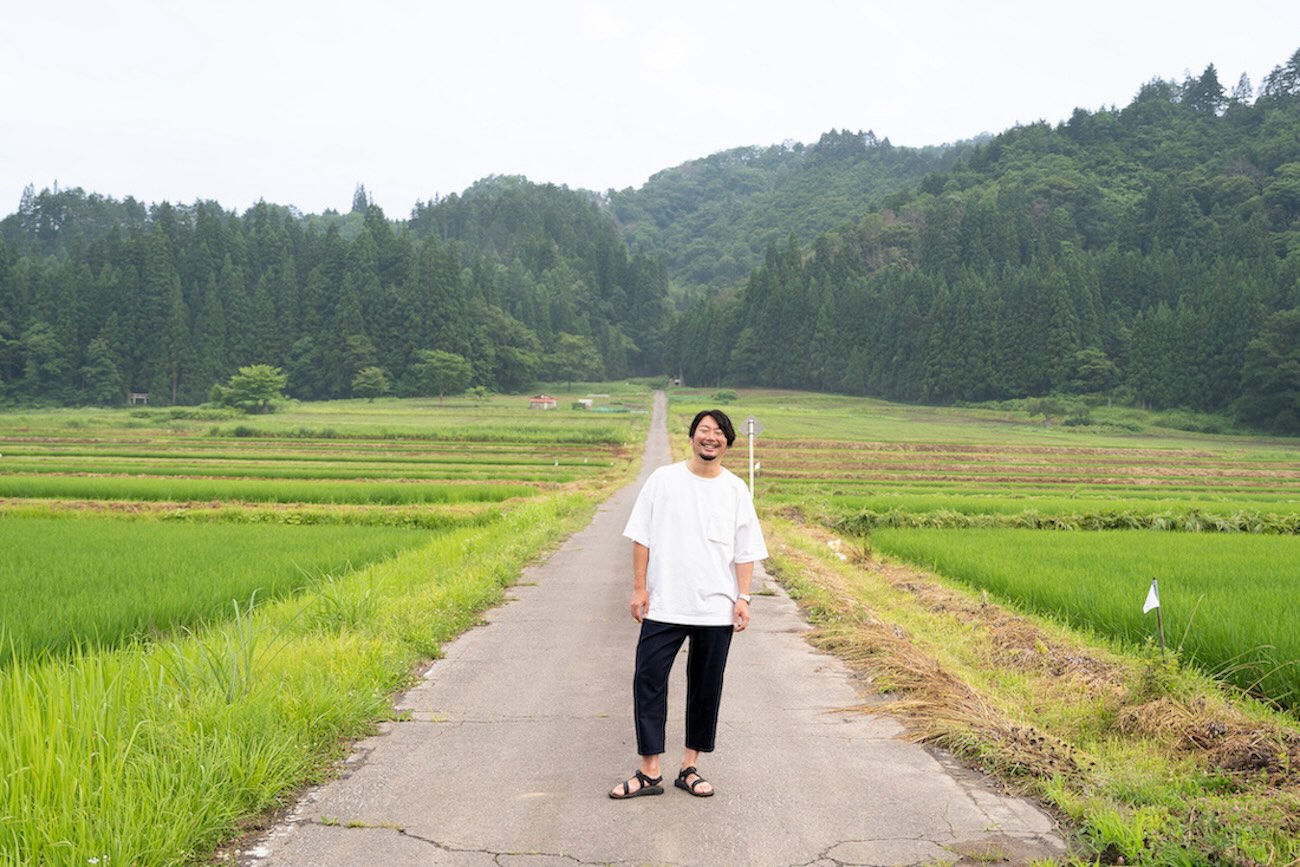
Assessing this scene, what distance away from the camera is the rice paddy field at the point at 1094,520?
30.0 ft

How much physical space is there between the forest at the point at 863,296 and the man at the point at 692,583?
73.3 m

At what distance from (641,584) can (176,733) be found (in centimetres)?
236

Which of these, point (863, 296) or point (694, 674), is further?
point (863, 296)

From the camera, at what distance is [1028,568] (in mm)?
13148

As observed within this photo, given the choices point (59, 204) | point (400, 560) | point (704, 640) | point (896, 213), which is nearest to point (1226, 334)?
point (896, 213)

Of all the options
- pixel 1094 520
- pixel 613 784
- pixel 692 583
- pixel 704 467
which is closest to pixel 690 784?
pixel 613 784

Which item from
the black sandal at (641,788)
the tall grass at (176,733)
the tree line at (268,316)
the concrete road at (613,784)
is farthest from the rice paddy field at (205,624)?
the tree line at (268,316)

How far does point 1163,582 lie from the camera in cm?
1160

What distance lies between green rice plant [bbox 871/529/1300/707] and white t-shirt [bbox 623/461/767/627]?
324 centimetres

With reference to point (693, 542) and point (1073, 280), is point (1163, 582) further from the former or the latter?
point (1073, 280)

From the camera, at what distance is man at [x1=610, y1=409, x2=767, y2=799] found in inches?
191

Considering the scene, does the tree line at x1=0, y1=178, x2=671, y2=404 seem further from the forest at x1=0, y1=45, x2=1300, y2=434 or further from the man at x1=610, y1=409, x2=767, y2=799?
the man at x1=610, y1=409, x2=767, y2=799

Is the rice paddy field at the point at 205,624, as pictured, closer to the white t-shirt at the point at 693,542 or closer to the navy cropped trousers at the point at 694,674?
the navy cropped trousers at the point at 694,674

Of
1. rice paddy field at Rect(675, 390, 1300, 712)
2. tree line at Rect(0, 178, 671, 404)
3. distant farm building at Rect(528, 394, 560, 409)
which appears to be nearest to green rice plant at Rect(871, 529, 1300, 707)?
rice paddy field at Rect(675, 390, 1300, 712)
